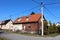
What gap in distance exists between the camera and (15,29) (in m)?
52.7

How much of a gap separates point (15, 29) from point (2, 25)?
22285mm

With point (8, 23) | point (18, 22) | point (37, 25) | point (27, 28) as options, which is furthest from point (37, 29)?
point (8, 23)

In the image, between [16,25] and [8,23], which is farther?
[8,23]

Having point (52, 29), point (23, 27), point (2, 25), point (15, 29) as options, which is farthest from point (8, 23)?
point (52, 29)

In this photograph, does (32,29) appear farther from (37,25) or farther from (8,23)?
(8,23)

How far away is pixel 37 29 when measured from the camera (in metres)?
43.7

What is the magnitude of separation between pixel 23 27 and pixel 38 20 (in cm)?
628

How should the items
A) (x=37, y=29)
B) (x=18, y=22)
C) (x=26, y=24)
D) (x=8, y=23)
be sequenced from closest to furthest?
(x=37, y=29)
(x=26, y=24)
(x=18, y=22)
(x=8, y=23)

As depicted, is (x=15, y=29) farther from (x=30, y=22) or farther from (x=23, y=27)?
(x=30, y=22)

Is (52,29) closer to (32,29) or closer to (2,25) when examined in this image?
(32,29)

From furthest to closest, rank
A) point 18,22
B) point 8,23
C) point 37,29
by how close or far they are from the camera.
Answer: point 8,23, point 18,22, point 37,29

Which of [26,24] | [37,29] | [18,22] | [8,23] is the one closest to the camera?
[37,29]

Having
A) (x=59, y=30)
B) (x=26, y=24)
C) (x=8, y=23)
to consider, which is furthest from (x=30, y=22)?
Answer: (x=8, y=23)

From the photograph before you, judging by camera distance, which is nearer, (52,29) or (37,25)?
(37,25)
